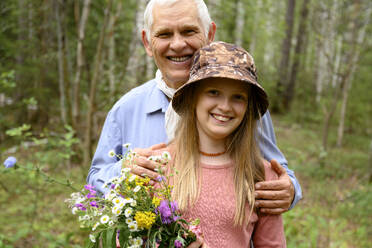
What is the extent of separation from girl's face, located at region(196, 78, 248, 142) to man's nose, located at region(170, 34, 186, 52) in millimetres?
412

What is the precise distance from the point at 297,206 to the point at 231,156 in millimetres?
4232

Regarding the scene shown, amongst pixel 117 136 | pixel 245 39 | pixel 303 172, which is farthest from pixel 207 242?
pixel 245 39

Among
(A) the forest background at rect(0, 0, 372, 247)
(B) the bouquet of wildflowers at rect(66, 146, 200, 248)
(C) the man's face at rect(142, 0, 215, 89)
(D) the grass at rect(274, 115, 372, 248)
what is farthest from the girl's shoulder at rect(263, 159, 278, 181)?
(D) the grass at rect(274, 115, 372, 248)

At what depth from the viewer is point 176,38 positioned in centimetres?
201

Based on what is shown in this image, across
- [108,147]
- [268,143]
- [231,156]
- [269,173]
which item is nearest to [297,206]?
[268,143]

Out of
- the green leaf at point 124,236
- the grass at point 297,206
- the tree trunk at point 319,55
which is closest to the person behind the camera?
the green leaf at point 124,236

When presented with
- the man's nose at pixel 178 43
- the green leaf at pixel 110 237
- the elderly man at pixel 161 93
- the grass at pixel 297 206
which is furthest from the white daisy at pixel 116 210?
the grass at pixel 297 206

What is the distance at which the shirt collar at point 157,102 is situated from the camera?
2.15 meters

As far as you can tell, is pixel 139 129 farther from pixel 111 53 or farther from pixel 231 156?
pixel 111 53

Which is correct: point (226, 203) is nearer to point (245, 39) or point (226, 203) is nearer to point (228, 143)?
point (228, 143)

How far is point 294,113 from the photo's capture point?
45.9 feet

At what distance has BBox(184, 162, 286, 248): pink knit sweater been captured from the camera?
1.60 meters

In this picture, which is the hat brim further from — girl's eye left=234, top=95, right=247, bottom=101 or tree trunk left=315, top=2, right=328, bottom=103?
tree trunk left=315, top=2, right=328, bottom=103

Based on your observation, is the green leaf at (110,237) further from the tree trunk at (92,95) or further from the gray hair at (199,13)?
the tree trunk at (92,95)
